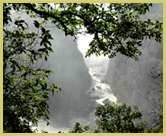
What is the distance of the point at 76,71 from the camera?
246 feet

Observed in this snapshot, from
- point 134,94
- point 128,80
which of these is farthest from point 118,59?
point 134,94

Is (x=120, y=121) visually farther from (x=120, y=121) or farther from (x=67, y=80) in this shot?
(x=67, y=80)

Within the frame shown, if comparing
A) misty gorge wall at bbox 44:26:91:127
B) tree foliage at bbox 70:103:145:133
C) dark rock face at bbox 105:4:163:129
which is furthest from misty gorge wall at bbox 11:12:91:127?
tree foliage at bbox 70:103:145:133

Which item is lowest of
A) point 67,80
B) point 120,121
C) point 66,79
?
point 120,121

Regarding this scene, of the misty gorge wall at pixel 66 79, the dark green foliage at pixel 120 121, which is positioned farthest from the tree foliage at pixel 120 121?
the misty gorge wall at pixel 66 79

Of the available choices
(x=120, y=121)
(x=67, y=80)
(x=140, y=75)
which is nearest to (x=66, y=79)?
(x=67, y=80)

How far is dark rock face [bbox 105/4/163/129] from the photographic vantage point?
53.8 m

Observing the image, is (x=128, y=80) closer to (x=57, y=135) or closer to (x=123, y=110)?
(x=123, y=110)

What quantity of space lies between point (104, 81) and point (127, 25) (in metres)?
87.7

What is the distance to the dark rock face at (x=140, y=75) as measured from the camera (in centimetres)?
5378

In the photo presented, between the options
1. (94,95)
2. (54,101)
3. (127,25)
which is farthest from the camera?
(94,95)

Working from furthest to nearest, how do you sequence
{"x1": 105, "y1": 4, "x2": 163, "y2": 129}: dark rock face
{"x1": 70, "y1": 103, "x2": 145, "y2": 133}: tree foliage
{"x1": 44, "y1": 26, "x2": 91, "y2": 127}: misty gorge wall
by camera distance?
{"x1": 44, "y1": 26, "x2": 91, "y2": 127}: misty gorge wall < {"x1": 105, "y1": 4, "x2": 163, "y2": 129}: dark rock face < {"x1": 70, "y1": 103, "x2": 145, "y2": 133}: tree foliage

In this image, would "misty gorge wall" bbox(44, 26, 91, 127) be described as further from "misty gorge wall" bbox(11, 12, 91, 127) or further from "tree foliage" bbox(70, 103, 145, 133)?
"tree foliage" bbox(70, 103, 145, 133)

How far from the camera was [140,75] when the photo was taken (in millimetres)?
59844
